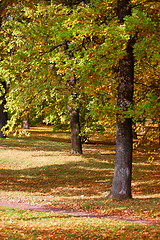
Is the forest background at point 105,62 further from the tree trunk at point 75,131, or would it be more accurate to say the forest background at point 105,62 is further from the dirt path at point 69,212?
the tree trunk at point 75,131

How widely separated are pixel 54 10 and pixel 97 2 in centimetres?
856

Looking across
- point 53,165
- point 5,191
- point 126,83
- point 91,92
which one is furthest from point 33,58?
point 53,165

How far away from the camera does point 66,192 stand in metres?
16.1

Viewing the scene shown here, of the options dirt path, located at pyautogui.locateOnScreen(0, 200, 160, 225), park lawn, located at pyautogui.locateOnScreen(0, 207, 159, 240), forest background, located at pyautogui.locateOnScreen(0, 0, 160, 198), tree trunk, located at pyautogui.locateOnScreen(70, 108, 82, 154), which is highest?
forest background, located at pyautogui.locateOnScreen(0, 0, 160, 198)

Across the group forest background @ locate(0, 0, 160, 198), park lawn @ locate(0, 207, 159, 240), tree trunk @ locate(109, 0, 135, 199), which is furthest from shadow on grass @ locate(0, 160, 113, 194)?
park lawn @ locate(0, 207, 159, 240)

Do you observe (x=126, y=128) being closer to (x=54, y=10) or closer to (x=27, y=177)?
(x=27, y=177)

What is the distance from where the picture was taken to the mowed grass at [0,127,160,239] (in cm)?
834

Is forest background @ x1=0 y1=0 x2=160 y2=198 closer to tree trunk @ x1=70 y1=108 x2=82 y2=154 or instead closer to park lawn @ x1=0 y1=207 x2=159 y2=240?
park lawn @ x1=0 y1=207 x2=159 y2=240

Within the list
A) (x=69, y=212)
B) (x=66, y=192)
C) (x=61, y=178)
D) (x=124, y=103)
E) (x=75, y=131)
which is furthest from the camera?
(x=75, y=131)

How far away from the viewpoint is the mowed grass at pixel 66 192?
8.34 metres

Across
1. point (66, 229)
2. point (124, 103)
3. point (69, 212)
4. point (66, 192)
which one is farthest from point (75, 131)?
point (66, 229)

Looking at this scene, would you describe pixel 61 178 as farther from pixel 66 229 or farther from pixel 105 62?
pixel 66 229

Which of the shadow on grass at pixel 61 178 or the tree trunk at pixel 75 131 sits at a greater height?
the tree trunk at pixel 75 131

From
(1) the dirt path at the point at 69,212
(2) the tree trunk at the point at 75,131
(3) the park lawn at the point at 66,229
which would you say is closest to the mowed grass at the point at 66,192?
(3) the park lawn at the point at 66,229
